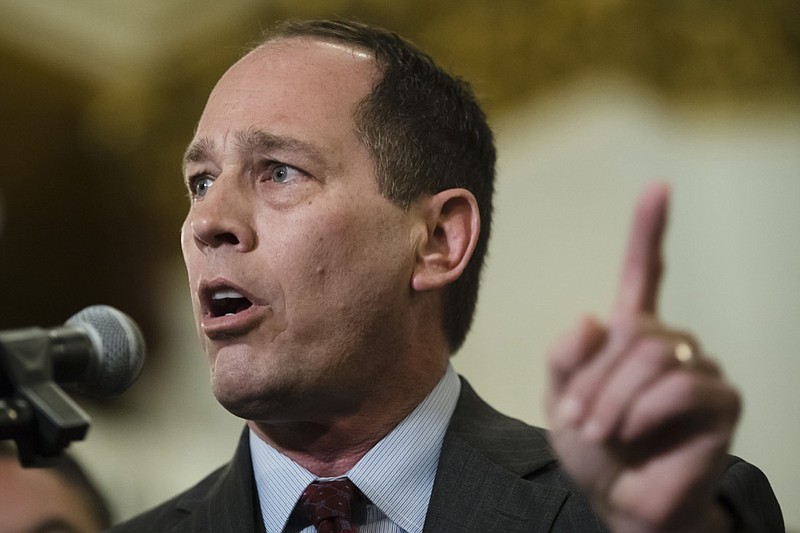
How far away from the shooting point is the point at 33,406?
147 centimetres

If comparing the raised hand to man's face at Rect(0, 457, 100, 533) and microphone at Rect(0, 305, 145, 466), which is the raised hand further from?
man's face at Rect(0, 457, 100, 533)

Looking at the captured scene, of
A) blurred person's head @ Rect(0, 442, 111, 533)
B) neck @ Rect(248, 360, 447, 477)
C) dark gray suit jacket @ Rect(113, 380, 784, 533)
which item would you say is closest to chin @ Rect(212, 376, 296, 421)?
neck @ Rect(248, 360, 447, 477)

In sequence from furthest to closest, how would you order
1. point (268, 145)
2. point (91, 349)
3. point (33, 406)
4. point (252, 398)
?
point (268, 145) → point (252, 398) → point (91, 349) → point (33, 406)

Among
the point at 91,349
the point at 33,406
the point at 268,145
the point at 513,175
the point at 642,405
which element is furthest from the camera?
the point at 513,175

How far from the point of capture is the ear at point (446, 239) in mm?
2199

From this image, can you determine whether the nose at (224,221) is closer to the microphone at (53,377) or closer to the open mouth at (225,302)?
the open mouth at (225,302)

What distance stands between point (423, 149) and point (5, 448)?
47.2 inches

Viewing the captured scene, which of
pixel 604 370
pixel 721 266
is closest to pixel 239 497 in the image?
pixel 604 370

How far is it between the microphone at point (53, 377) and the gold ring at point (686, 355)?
76 cm

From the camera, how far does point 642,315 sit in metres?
1.34

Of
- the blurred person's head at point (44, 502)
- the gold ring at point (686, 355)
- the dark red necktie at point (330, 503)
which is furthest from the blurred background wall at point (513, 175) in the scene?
the gold ring at point (686, 355)

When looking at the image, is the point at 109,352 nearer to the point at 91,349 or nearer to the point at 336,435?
the point at 91,349

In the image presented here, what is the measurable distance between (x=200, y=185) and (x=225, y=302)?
272 mm

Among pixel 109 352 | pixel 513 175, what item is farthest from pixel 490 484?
pixel 513 175
